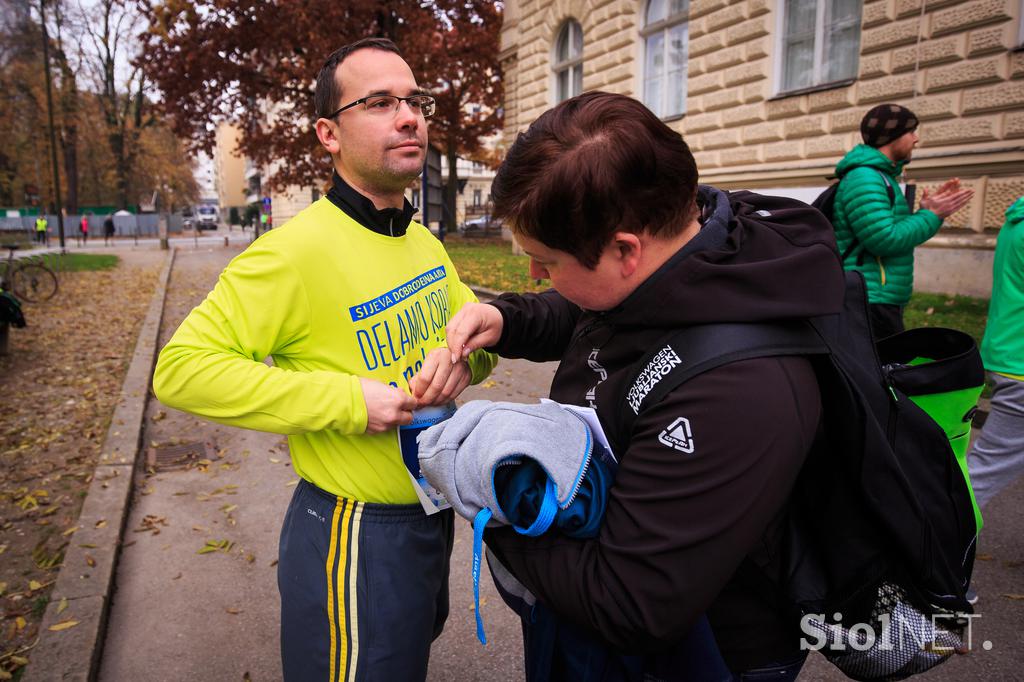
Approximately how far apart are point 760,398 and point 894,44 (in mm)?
11040

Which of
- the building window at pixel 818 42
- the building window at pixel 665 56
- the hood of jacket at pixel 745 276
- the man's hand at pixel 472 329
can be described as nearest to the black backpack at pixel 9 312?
the man's hand at pixel 472 329

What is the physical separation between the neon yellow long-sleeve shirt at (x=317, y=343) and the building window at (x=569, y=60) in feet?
55.4

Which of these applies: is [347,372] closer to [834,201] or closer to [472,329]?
[472,329]

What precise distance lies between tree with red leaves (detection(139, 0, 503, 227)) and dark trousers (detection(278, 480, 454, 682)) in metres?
16.3

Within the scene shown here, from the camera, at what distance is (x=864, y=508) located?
3.72 feet

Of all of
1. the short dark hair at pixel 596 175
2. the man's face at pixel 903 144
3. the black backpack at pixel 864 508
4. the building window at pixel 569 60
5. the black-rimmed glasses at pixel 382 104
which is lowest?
the black backpack at pixel 864 508

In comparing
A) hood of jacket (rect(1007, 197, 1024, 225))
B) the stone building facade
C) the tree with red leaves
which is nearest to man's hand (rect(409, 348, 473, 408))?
hood of jacket (rect(1007, 197, 1024, 225))

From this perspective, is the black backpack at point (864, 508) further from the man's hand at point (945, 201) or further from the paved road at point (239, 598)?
the man's hand at point (945, 201)

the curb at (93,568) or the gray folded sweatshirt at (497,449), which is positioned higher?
the gray folded sweatshirt at (497,449)

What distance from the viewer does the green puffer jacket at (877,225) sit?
3.71 m

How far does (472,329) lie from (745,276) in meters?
0.85

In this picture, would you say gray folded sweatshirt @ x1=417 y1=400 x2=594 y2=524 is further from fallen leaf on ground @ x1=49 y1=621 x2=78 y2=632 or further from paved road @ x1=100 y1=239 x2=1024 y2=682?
fallen leaf on ground @ x1=49 y1=621 x2=78 y2=632

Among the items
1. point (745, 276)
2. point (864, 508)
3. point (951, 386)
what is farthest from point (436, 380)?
point (951, 386)

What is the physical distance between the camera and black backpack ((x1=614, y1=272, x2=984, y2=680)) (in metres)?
1.10
